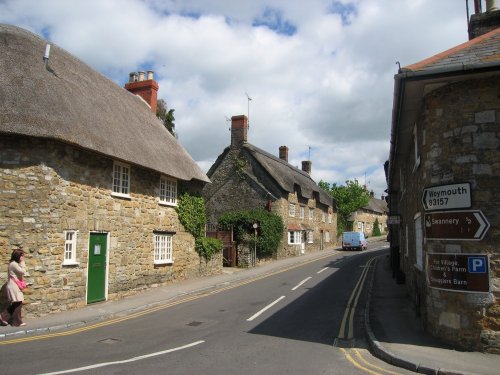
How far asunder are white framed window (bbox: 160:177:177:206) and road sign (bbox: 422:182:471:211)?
11.6 m

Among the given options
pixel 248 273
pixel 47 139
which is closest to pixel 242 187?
pixel 248 273

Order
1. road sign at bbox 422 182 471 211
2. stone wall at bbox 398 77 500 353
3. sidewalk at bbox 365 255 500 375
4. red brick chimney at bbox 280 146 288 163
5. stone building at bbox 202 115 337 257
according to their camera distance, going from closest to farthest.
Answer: sidewalk at bbox 365 255 500 375 → stone wall at bbox 398 77 500 353 → road sign at bbox 422 182 471 211 → stone building at bbox 202 115 337 257 → red brick chimney at bbox 280 146 288 163

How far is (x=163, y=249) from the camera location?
57.6 feet

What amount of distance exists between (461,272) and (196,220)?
1379 cm

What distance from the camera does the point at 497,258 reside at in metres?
7.65

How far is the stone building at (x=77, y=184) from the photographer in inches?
456

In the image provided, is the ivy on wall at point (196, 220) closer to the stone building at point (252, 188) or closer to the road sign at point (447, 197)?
the road sign at point (447, 197)

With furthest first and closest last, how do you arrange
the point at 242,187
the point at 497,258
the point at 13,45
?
the point at 242,187, the point at 13,45, the point at 497,258

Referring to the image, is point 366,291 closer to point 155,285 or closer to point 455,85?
point 155,285

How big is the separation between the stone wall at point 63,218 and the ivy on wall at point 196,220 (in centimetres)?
277

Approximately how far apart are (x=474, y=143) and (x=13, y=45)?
1396 cm

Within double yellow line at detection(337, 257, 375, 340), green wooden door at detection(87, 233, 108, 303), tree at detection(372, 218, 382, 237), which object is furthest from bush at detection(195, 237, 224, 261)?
tree at detection(372, 218, 382, 237)

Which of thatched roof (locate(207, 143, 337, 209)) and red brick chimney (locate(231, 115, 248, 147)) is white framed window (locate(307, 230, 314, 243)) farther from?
red brick chimney (locate(231, 115, 248, 147))

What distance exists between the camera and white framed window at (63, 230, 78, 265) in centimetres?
1254
